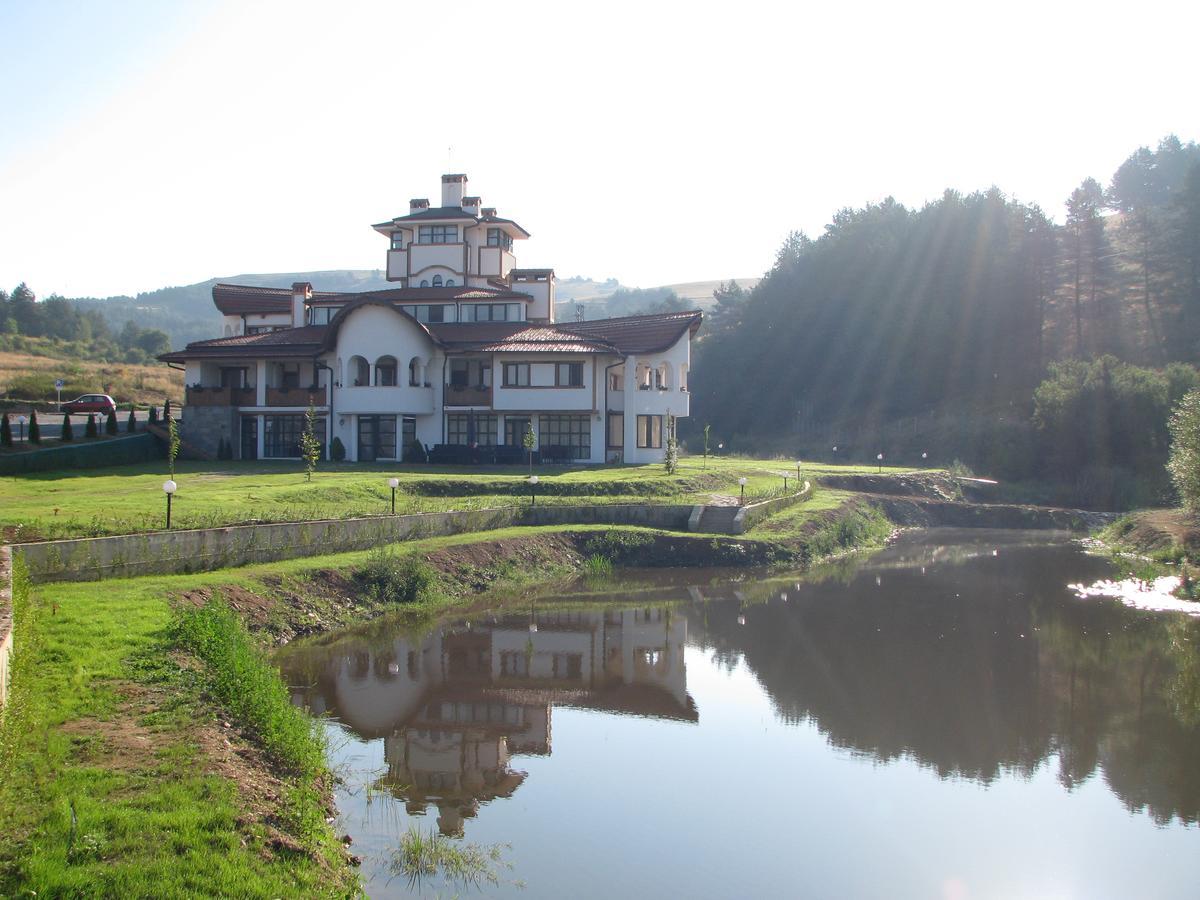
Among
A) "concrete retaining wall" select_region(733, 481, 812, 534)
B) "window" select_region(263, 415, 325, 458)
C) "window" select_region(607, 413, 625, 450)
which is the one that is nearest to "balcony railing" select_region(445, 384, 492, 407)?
"window" select_region(607, 413, 625, 450)

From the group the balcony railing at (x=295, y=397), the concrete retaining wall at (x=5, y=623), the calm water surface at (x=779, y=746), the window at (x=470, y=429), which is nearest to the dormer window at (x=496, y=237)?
the window at (x=470, y=429)

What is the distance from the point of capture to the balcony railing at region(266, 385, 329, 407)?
4556cm

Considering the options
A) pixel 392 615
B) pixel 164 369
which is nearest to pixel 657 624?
pixel 392 615

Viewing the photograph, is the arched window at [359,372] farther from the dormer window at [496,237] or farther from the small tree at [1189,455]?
the small tree at [1189,455]

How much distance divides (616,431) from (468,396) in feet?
21.6

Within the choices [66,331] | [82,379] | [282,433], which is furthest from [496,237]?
[66,331]

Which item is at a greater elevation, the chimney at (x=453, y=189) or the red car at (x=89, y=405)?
the chimney at (x=453, y=189)

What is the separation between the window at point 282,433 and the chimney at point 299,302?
7183 millimetres

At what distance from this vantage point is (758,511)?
116ft

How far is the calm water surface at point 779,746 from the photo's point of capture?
1156 centimetres

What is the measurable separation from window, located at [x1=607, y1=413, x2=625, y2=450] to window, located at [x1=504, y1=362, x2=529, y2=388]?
163 inches

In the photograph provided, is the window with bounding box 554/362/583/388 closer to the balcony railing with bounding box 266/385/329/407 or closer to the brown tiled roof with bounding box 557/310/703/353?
the brown tiled roof with bounding box 557/310/703/353

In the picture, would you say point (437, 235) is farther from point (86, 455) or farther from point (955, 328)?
point (955, 328)

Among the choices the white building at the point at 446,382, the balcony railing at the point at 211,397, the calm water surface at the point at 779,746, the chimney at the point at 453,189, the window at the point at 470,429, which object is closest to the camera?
the calm water surface at the point at 779,746
